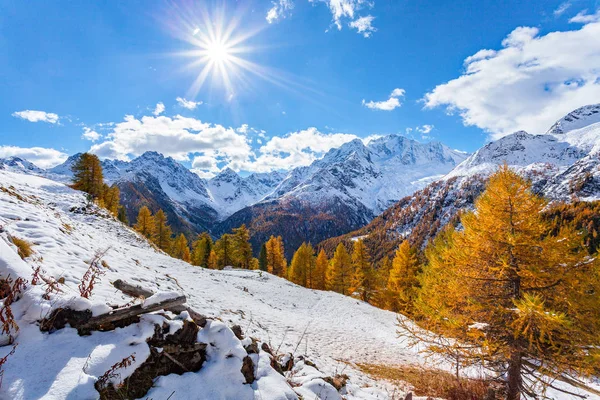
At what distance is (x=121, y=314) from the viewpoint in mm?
4527

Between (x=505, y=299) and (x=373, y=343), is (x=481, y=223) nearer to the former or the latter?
(x=505, y=299)

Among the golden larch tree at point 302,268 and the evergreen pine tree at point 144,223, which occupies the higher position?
the evergreen pine tree at point 144,223

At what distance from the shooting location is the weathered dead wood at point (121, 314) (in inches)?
170

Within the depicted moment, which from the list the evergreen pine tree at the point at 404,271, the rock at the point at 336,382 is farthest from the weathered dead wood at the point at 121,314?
the evergreen pine tree at the point at 404,271

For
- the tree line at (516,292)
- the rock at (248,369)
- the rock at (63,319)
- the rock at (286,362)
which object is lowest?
the rock at (286,362)

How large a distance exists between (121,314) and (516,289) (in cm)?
1008

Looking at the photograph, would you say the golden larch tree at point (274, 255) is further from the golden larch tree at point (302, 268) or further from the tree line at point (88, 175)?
the tree line at point (88, 175)

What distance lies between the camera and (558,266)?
7.74 meters

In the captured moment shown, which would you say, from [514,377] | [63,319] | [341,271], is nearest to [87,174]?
[341,271]

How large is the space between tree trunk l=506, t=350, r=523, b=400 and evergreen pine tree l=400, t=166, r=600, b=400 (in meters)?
0.02

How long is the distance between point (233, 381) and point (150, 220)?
4701 cm

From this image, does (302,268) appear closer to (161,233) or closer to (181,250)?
(181,250)

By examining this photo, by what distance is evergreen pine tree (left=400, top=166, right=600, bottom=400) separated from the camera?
24.1 ft

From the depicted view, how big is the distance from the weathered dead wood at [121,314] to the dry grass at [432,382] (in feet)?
25.5
